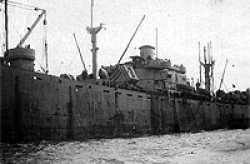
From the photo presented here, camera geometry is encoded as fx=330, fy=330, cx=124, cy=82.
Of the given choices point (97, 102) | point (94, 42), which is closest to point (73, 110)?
point (97, 102)

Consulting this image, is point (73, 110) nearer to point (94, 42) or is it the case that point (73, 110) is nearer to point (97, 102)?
point (97, 102)

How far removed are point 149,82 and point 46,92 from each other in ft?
42.8

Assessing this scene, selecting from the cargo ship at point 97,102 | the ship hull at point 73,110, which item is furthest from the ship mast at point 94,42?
the ship hull at point 73,110

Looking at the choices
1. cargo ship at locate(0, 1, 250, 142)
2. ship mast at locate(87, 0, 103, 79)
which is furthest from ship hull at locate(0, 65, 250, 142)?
ship mast at locate(87, 0, 103, 79)

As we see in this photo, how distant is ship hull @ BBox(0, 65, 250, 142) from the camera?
39.8 ft

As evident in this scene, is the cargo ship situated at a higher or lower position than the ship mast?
lower

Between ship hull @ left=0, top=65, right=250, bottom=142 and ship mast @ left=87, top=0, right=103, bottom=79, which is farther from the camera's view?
ship mast @ left=87, top=0, right=103, bottom=79

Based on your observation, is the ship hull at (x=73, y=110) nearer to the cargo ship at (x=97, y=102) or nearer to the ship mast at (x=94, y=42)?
the cargo ship at (x=97, y=102)

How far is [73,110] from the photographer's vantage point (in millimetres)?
14688

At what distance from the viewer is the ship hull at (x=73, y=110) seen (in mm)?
12141

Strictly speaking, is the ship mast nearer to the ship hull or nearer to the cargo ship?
the cargo ship

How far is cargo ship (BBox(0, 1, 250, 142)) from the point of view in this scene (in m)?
12.3

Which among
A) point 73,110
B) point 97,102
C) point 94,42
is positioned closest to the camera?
point 73,110

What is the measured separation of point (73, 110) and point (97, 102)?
1.83 meters
